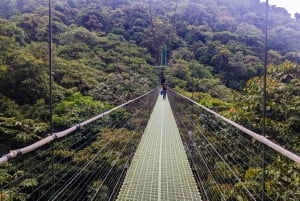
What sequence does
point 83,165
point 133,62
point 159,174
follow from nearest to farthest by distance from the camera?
1. point 159,174
2. point 83,165
3. point 133,62

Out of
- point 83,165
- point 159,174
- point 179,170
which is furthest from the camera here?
point 83,165

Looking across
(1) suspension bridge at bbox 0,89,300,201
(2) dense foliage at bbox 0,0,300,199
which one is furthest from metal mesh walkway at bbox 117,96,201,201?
(2) dense foliage at bbox 0,0,300,199

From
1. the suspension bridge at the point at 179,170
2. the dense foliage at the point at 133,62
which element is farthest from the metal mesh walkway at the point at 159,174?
the dense foliage at the point at 133,62

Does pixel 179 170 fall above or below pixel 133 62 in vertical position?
below

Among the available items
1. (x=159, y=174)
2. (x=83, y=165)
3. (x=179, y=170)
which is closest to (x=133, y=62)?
(x=83, y=165)

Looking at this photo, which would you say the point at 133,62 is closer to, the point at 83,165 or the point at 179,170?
the point at 83,165

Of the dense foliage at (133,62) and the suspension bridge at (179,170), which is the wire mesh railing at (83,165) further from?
the dense foliage at (133,62)

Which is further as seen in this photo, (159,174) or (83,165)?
(83,165)

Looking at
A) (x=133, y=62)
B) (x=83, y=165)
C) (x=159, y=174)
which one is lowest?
(x=83, y=165)
